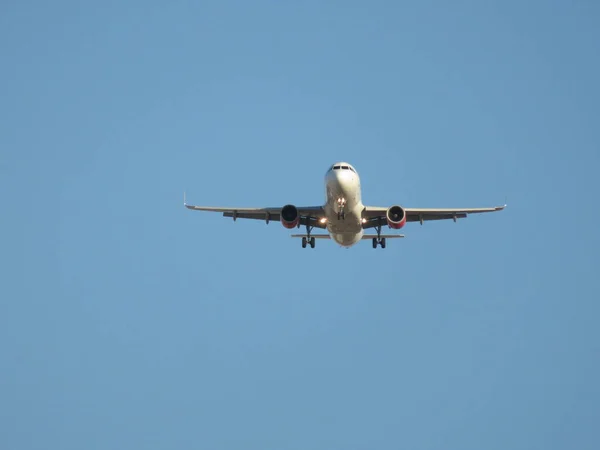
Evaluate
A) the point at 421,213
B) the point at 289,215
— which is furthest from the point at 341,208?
the point at 421,213

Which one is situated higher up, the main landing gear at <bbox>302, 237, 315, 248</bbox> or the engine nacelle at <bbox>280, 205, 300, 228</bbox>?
the engine nacelle at <bbox>280, 205, 300, 228</bbox>

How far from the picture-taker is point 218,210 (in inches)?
2842

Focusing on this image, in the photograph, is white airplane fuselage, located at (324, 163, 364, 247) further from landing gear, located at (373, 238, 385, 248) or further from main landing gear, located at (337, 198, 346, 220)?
landing gear, located at (373, 238, 385, 248)

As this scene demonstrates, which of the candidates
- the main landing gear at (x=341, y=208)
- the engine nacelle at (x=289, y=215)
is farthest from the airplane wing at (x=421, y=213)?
the engine nacelle at (x=289, y=215)

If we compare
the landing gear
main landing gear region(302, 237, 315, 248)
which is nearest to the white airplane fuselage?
main landing gear region(302, 237, 315, 248)

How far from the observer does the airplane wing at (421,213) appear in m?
69.1

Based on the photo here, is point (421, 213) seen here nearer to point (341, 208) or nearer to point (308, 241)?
point (308, 241)

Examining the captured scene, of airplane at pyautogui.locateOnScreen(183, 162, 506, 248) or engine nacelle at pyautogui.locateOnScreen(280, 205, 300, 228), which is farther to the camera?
engine nacelle at pyautogui.locateOnScreen(280, 205, 300, 228)

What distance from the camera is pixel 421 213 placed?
72375 millimetres

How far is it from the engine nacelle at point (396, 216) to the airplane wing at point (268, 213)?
428cm

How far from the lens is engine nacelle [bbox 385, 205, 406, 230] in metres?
67.3

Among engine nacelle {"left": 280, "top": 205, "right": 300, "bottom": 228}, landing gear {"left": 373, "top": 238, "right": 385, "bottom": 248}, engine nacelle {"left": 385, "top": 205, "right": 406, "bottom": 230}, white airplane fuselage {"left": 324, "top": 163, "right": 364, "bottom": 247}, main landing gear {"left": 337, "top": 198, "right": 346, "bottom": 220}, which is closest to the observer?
white airplane fuselage {"left": 324, "top": 163, "right": 364, "bottom": 247}

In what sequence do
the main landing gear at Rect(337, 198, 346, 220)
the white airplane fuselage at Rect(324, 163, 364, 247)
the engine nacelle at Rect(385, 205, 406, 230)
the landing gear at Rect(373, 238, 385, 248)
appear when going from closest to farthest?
the white airplane fuselage at Rect(324, 163, 364, 247) < the main landing gear at Rect(337, 198, 346, 220) < the engine nacelle at Rect(385, 205, 406, 230) < the landing gear at Rect(373, 238, 385, 248)

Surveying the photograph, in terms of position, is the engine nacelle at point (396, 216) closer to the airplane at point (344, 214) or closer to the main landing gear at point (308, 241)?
the airplane at point (344, 214)
